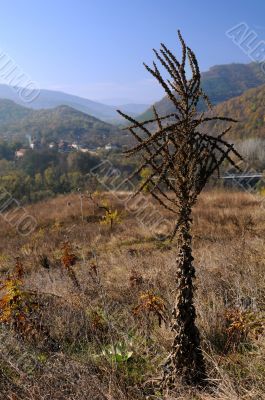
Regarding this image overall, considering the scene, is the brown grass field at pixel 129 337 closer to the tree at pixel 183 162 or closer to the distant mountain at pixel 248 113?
the tree at pixel 183 162

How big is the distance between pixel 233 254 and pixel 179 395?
384 cm

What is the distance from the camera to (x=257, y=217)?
12828 millimetres

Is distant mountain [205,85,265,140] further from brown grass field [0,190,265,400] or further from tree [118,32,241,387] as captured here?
tree [118,32,241,387]

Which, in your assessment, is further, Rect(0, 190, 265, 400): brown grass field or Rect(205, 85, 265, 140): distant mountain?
Rect(205, 85, 265, 140): distant mountain

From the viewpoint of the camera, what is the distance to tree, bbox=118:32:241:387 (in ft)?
7.95

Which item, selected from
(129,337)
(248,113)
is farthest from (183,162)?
(248,113)

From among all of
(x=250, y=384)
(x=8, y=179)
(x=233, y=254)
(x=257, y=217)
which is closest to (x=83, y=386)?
(x=250, y=384)

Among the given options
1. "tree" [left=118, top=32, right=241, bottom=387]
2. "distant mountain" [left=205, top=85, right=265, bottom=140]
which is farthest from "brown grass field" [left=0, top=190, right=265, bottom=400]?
"distant mountain" [left=205, top=85, right=265, bottom=140]

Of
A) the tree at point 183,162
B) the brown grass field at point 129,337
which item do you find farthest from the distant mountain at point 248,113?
the tree at point 183,162

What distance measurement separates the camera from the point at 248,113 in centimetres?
9050

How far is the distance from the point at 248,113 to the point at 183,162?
307 ft

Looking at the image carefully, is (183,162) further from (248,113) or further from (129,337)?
(248,113)

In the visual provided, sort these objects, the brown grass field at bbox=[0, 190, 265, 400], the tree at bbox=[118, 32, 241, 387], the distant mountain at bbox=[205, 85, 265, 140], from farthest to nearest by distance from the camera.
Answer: the distant mountain at bbox=[205, 85, 265, 140] < the brown grass field at bbox=[0, 190, 265, 400] < the tree at bbox=[118, 32, 241, 387]

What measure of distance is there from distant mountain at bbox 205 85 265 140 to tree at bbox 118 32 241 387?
72064 mm
